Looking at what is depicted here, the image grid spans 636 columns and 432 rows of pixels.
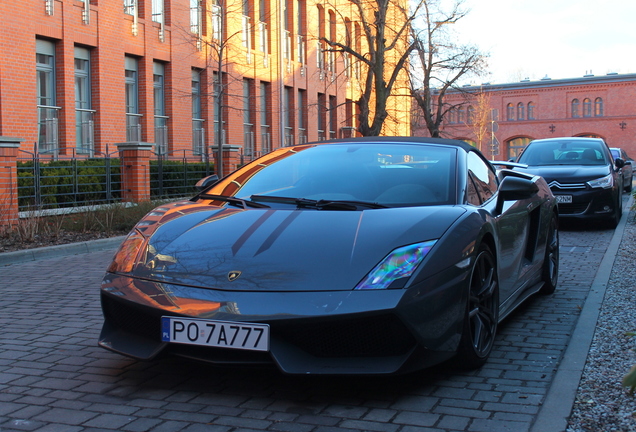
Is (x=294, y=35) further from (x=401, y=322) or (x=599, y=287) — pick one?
(x=401, y=322)

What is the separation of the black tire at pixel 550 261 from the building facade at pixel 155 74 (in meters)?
12.4

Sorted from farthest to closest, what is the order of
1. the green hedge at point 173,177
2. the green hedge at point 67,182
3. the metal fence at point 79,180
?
the green hedge at point 173,177 → the metal fence at point 79,180 → the green hedge at point 67,182

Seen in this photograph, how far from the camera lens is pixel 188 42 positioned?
23766mm

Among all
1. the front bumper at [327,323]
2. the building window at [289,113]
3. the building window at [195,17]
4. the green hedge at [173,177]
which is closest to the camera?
the front bumper at [327,323]

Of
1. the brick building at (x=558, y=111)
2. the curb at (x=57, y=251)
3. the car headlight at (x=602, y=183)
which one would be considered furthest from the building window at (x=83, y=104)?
the brick building at (x=558, y=111)

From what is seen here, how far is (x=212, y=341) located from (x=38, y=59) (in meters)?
17.9

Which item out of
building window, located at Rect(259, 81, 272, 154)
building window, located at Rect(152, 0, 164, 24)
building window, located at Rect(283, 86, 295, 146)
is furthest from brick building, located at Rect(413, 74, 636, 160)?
building window, located at Rect(152, 0, 164, 24)

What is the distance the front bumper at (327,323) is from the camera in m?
3.48

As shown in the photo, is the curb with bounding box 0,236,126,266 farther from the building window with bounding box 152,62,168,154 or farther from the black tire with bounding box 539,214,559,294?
the building window with bounding box 152,62,168,154

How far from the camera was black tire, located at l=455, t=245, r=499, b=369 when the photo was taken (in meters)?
4.11

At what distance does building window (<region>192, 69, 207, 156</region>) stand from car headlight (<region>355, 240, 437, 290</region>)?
75.1ft

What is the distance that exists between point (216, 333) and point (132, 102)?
20752mm

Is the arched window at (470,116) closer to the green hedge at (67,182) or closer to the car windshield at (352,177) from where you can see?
Answer: the green hedge at (67,182)

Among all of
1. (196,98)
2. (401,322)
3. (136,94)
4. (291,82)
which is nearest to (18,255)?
(401,322)
